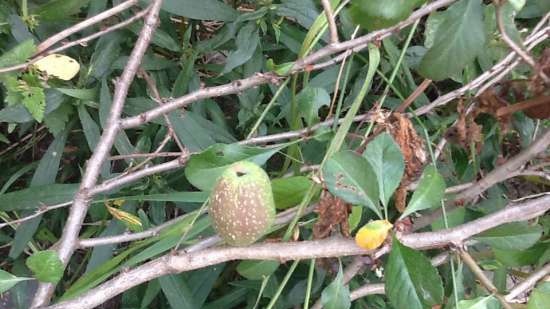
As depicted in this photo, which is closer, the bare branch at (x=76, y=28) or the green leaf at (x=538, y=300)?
the green leaf at (x=538, y=300)

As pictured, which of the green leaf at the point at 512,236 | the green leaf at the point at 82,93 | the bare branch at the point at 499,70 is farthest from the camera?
the green leaf at the point at 82,93

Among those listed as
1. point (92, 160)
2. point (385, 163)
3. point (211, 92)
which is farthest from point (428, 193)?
point (92, 160)

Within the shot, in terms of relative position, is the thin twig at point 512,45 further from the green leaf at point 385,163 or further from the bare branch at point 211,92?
the bare branch at point 211,92

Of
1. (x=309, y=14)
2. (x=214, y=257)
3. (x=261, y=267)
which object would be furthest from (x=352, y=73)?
(x=214, y=257)

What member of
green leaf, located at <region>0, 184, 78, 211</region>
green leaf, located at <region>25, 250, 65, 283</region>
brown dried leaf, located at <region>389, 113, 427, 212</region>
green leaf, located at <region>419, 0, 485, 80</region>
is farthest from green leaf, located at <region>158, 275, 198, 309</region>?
green leaf, located at <region>419, 0, 485, 80</region>

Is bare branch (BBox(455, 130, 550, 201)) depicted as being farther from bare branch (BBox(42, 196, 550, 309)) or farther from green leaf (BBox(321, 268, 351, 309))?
green leaf (BBox(321, 268, 351, 309))

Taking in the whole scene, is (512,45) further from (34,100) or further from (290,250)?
(34,100)

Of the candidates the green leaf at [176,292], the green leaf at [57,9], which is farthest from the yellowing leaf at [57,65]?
the green leaf at [176,292]
